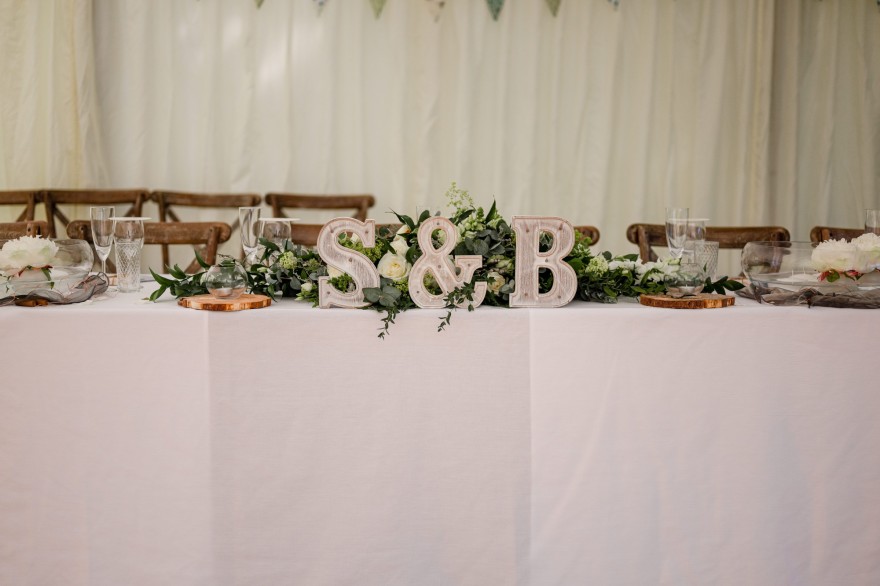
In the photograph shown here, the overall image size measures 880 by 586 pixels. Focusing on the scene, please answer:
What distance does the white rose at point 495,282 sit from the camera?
1.54m

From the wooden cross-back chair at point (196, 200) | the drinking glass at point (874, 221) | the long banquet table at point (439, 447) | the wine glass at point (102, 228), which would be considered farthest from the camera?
the wooden cross-back chair at point (196, 200)

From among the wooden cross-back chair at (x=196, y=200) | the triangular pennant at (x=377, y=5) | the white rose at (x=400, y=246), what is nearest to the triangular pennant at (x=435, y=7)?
the triangular pennant at (x=377, y=5)

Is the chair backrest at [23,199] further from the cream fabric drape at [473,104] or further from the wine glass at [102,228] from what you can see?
the wine glass at [102,228]

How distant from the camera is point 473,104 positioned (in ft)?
14.9

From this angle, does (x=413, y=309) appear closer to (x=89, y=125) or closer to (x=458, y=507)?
(x=458, y=507)

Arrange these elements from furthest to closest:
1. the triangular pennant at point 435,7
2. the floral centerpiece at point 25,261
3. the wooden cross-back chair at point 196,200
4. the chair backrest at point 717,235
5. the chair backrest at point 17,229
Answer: the triangular pennant at point 435,7 < the wooden cross-back chair at point 196,200 < the chair backrest at point 717,235 < the chair backrest at point 17,229 < the floral centerpiece at point 25,261

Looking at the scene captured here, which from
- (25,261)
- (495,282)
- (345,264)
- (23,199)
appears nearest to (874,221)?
(495,282)

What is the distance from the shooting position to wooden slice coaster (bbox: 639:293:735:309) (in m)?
1.51

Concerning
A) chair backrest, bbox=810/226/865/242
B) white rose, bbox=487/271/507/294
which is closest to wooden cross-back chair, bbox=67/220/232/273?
white rose, bbox=487/271/507/294

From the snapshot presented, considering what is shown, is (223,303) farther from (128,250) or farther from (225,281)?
(128,250)

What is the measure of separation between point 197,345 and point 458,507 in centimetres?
62

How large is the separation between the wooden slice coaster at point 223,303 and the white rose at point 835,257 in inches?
47.3

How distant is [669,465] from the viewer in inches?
58.2

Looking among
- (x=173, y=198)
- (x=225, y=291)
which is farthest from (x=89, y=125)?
(x=225, y=291)
